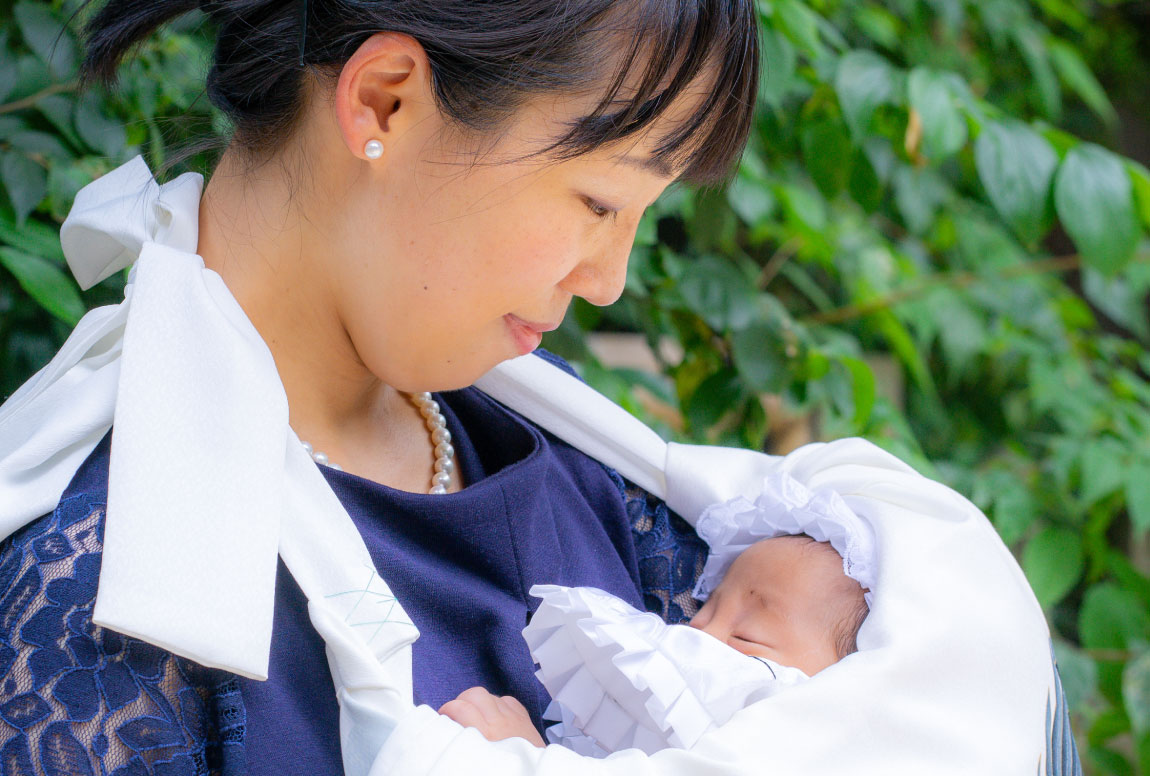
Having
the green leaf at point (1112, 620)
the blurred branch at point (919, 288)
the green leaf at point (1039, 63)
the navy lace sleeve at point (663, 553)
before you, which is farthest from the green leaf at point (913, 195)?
the navy lace sleeve at point (663, 553)

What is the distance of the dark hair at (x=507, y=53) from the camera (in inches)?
29.1

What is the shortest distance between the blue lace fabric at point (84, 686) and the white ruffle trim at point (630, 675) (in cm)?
28

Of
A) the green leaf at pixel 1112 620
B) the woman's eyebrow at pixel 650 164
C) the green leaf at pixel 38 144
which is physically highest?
the woman's eyebrow at pixel 650 164

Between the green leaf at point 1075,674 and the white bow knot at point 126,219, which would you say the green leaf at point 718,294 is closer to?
the green leaf at point 1075,674

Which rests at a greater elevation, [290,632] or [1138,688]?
[290,632]

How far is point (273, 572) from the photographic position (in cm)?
65

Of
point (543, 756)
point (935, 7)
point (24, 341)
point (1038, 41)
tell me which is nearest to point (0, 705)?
point (543, 756)

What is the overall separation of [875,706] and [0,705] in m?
0.57

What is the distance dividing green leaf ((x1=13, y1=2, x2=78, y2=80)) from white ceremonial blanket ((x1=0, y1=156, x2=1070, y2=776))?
1.48ft

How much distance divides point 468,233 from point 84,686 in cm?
40

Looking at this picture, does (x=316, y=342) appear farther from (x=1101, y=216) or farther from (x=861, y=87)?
(x=1101, y=216)

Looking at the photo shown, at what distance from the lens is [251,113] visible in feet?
2.79

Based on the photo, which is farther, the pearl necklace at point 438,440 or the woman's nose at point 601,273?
the pearl necklace at point 438,440

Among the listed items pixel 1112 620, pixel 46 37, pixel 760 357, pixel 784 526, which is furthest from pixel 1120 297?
pixel 46 37
